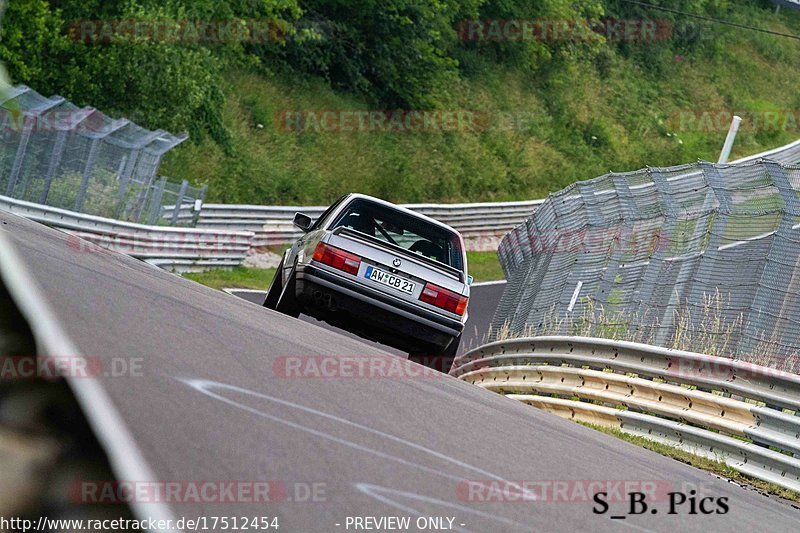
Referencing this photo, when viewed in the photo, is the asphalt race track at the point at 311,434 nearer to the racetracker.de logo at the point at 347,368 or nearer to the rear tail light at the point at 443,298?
the racetracker.de logo at the point at 347,368

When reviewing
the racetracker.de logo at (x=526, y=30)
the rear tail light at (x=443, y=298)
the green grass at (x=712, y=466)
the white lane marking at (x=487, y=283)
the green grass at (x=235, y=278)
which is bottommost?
the green grass at (x=235, y=278)

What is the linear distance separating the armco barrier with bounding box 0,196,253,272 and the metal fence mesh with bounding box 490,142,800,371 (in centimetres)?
667

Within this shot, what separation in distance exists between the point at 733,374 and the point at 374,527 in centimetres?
660

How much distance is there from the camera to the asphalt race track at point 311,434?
3.53 metres

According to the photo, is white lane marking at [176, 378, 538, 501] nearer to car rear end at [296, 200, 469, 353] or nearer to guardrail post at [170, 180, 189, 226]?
car rear end at [296, 200, 469, 353]

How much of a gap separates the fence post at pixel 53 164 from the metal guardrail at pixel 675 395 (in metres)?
8.02

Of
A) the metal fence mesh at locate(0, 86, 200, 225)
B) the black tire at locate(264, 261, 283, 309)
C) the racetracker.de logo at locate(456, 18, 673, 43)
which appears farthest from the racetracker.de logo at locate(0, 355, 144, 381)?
the racetracker.de logo at locate(456, 18, 673, 43)

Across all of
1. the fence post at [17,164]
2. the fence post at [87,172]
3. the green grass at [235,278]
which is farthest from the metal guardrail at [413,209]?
the fence post at [17,164]

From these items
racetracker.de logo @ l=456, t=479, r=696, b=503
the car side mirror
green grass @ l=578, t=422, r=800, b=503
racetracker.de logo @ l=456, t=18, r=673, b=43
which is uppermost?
racetracker.de logo @ l=456, t=18, r=673, b=43

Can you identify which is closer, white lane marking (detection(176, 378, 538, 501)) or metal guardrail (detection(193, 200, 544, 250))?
white lane marking (detection(176, 378, 538, 501))

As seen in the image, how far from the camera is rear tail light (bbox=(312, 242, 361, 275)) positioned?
36.3 ft

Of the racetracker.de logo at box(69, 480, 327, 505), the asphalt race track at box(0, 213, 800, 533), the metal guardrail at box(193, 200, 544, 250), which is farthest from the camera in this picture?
the metal guardrail at box(193, 200, 544, 250)

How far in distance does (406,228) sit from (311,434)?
7341mm

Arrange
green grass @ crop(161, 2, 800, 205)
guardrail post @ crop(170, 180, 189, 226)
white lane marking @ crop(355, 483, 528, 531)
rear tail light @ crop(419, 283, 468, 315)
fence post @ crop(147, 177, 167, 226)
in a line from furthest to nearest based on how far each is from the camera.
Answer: green grass @ crop(161, 2, 800, 205) → guardrail post @ crop(170, 180, 189, 226) → fence post @ crop(147, 177, 167, 226) → rear tail light @ crop(419, 283, 468, 315) → white lane marking @ crop(355, 483, 528, 531)
